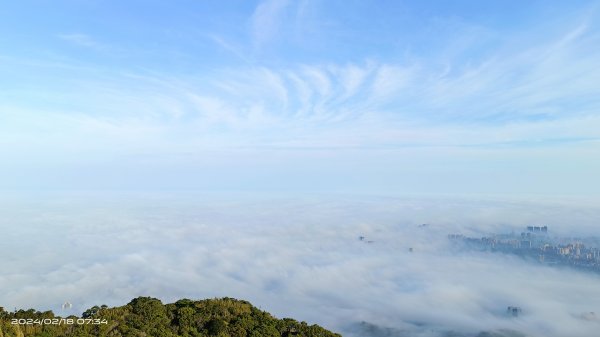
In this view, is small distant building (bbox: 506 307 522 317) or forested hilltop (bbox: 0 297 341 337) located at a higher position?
forested hilltop (bbox: 0 297 341 337)

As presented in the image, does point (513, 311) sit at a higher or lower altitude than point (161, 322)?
lower

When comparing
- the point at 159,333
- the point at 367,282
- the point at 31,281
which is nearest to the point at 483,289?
the point at 367,282

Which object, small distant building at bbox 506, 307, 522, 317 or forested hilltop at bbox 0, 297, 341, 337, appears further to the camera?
small distant building at bbox 506, 307, 522, 317

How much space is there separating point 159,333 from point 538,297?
619 ft

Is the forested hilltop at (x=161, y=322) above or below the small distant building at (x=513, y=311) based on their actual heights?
above

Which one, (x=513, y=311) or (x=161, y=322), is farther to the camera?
(x=513, y=311)

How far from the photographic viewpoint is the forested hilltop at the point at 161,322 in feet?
65.2

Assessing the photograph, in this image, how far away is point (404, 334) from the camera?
103 metres

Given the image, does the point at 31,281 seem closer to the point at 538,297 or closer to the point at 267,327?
the point at 267,327

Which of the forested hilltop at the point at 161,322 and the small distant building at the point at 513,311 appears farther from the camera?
the small distant building at the point at 513,311

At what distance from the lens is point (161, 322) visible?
74.8 feet

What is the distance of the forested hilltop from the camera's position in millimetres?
19859

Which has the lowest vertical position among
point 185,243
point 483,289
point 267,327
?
point 483,289

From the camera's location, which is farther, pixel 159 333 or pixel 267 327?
pixel 267 327
